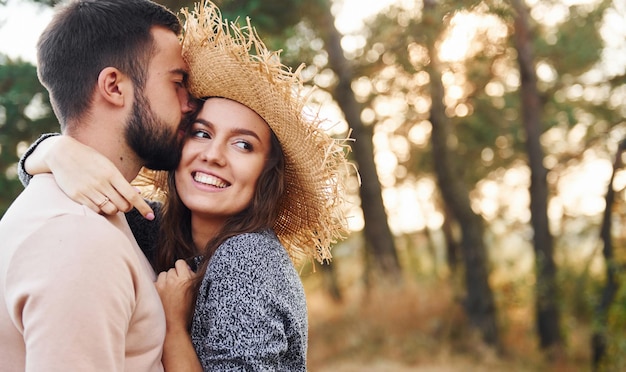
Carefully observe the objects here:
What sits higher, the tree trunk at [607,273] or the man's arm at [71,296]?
the man's arm at [71,296]

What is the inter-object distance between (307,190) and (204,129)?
21.9 inches

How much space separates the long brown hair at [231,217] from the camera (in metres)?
2.73

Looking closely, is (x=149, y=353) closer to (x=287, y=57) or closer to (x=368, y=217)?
(x=287, y=57)

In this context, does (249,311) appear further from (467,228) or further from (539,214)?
(539,214)

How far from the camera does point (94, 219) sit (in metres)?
1.77

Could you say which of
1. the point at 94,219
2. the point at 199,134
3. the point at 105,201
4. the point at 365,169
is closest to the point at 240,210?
the point at 199,134

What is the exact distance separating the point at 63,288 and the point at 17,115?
352cm

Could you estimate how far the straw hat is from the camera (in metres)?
2.65

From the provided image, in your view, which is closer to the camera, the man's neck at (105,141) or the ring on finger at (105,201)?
the ring on finger at (105,201)

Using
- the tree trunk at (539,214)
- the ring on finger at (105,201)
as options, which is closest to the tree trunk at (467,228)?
the tree trunk at (539,214)

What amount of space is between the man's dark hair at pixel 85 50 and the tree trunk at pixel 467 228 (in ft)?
24.4

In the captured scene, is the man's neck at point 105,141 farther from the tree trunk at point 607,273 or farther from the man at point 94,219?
the tree trunk at point 607,273

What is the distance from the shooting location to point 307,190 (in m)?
2.95

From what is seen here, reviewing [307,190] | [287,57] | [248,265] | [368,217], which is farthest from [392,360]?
[248,265]
